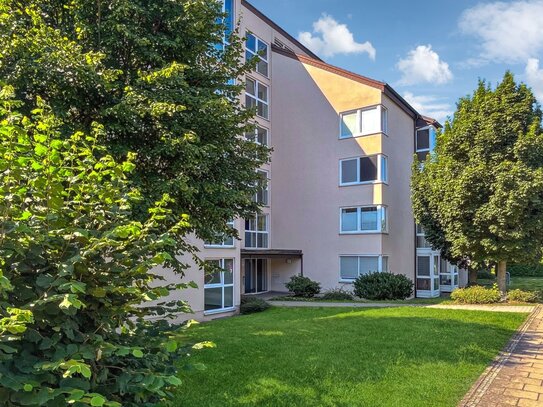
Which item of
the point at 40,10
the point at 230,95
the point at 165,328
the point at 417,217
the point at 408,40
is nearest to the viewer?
the point at 165,328

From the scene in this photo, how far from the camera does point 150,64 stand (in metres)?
6.80

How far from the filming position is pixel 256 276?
80.9 ft

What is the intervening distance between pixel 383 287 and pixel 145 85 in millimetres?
16071

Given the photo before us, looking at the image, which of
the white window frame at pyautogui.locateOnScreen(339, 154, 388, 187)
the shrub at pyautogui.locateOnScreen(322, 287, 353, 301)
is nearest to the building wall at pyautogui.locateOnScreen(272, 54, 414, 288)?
the white window frame at pyautogui.locateOnScreen(339, 154, 388, 187)

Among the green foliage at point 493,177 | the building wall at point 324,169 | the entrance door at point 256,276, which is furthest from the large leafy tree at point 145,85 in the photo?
the entrance door at point 256,276

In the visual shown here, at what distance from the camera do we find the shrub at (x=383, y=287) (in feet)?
63.9

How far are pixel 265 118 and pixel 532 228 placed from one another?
51.2 feet

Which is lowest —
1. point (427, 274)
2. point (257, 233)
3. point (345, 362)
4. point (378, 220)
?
point (427, 274)

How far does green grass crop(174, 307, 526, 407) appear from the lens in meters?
5.38

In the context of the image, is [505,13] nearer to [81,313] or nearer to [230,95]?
[230,95]

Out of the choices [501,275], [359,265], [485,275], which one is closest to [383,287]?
[359,265]

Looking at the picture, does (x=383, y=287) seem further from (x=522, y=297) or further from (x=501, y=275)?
(x=522, y=297)

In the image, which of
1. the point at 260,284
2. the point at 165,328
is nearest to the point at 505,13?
the point at 165,328

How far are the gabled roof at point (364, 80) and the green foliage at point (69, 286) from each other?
21.3 m
